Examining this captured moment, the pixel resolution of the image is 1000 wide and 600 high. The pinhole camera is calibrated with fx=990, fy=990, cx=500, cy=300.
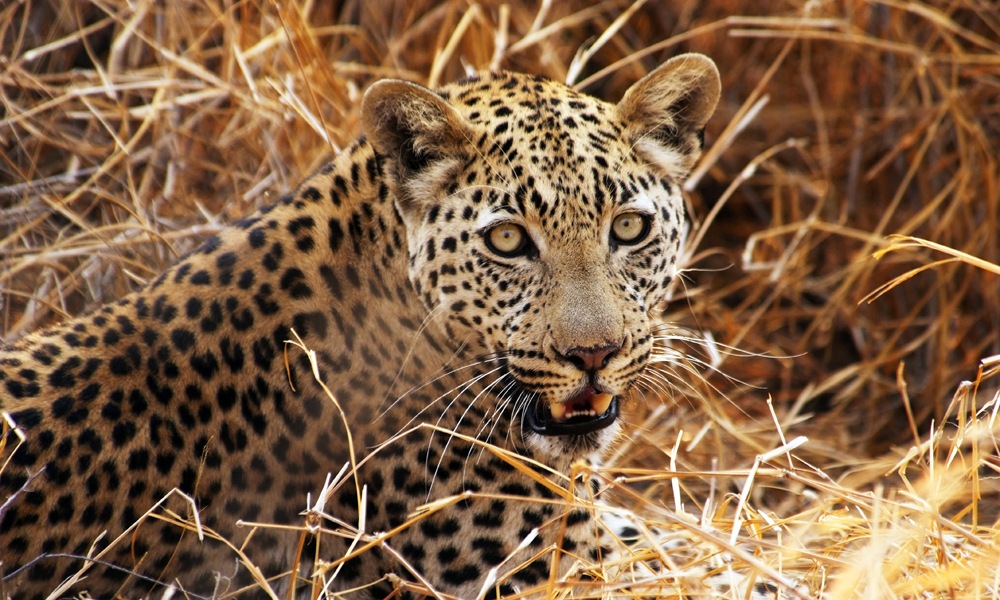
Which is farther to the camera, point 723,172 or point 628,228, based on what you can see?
point 723,172

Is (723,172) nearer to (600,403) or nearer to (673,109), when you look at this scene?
(673,109)

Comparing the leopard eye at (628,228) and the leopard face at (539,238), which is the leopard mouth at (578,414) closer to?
the leopard face at (539,238)

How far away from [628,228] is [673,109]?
57 cm

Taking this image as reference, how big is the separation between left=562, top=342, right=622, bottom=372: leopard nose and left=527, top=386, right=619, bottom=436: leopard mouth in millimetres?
168

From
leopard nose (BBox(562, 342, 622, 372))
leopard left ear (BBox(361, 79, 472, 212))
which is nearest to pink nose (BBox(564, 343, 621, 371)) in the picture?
leopard nose (BBox(562, 342, 622, 372))

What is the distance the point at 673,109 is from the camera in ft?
11.5

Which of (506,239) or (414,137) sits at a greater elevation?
(414,137)

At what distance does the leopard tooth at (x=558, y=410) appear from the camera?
3148 millimetres

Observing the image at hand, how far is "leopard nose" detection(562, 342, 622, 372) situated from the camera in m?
2.98

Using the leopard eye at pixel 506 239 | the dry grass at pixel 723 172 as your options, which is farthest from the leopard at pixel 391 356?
the dry grass at pixel 723 172

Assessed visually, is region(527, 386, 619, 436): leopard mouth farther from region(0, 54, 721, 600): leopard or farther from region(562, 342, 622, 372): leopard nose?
region(562, 342, 622, 372): leopard nose

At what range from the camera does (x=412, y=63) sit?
7.04m

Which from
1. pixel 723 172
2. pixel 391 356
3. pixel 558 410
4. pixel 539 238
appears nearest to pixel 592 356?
pixel 558 410

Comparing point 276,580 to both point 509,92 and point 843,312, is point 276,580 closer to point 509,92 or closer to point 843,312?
point 509,92
